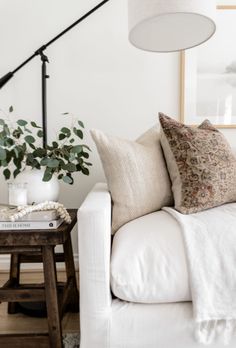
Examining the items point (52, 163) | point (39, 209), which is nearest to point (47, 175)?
point (52, 163)

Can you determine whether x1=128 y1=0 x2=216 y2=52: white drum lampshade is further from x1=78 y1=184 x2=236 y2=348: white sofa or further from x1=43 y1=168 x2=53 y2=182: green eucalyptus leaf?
x1=78 y1=184 x2=236 y2=348: white sofa

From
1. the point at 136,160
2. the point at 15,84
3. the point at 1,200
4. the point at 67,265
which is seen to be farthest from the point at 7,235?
the point at 15,84

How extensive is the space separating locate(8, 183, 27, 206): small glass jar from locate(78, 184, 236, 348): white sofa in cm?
39

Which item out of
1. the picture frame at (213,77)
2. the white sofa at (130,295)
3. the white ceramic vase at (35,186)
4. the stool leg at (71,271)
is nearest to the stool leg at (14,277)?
the stool leg at (71,271)

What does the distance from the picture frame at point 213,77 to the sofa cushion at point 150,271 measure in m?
1.10

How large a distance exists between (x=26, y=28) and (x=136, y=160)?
1.18 meters

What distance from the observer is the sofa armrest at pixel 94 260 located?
3.03 ft

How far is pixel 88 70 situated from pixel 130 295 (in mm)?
1375

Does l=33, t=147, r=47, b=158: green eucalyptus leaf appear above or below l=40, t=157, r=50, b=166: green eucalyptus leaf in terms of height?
above

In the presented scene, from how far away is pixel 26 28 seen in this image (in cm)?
183

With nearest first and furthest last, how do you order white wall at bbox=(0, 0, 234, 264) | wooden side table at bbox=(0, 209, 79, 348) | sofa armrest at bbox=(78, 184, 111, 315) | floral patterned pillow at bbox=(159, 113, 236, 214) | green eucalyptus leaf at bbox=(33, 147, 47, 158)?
sofa armrest at bbox=(78, 184, 111, 315) < wooden side table at bbox=(0, 209, 79, 348) < floral patterned pillow at bbox=(159, 113, 236, 214) < green eucalyptus leaf at bbox=(33, 147, 47, 158) < white wall at bbox=(0, 0, 234, 264)

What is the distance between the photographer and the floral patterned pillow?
120 cm

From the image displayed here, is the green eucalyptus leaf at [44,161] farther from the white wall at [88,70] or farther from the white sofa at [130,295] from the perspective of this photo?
the white wall at [88,70]

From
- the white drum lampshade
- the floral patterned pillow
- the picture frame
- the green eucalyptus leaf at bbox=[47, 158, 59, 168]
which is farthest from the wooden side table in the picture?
the picture frame
